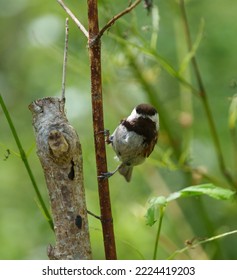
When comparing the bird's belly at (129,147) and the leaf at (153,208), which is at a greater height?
the bird's belly at (129,147)

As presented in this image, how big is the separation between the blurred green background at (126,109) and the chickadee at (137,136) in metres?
0.74

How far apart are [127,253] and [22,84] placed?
196cm

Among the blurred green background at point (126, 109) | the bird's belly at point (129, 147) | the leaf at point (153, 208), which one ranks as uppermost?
the blurred green background at point (126, 109)

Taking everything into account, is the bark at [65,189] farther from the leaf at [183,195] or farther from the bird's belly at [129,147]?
the bird's belly at [129,147]

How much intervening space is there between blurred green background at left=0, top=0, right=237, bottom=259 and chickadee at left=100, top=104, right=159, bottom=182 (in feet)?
2.44

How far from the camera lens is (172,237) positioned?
15.2 feet

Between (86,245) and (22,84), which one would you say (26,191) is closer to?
(22,84)

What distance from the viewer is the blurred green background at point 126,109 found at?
3.99m

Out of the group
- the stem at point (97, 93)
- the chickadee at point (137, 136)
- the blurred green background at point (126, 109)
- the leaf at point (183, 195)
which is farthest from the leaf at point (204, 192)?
the blurred green background at point (126, 109)

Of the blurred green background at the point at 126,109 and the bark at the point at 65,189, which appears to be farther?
the blurred green background at the point at 126,109

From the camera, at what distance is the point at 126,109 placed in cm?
416

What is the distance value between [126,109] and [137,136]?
136cm

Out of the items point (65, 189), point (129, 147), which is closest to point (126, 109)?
point (129, 147)
